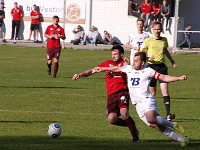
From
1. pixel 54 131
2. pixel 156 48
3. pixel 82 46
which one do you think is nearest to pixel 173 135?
pixel 54 131

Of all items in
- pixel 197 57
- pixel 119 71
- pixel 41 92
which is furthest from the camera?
pixel 197 57

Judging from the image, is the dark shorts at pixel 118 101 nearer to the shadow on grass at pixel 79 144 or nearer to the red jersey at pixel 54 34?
the shadow on grass at pixel 79 144

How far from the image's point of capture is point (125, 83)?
46.5 ft

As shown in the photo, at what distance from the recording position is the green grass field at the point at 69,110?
1316 centimetres

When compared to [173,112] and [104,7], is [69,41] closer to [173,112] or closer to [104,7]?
[104,7]

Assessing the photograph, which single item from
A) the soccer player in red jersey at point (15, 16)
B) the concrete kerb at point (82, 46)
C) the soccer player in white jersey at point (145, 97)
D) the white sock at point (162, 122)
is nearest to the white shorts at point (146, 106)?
the soccer player in white jersey at point (145, 97)

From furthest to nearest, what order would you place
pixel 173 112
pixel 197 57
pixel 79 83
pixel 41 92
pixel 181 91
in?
pixel 197 57 → pixel 79 83 → pixel 181 91 → pixel 41 92 → pixel 173 112

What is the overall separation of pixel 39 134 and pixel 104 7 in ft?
102

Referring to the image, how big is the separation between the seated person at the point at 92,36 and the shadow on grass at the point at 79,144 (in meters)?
29.7

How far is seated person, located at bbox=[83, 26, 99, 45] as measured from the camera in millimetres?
43656

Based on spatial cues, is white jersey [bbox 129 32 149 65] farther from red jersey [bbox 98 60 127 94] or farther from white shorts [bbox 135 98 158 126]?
white shorts [bbox 135 98 158 126]

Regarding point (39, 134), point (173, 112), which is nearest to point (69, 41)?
point (173, 112)

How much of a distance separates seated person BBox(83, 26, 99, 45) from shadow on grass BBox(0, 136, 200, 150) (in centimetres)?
2973

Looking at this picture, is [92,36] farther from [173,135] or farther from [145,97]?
[173,135]
